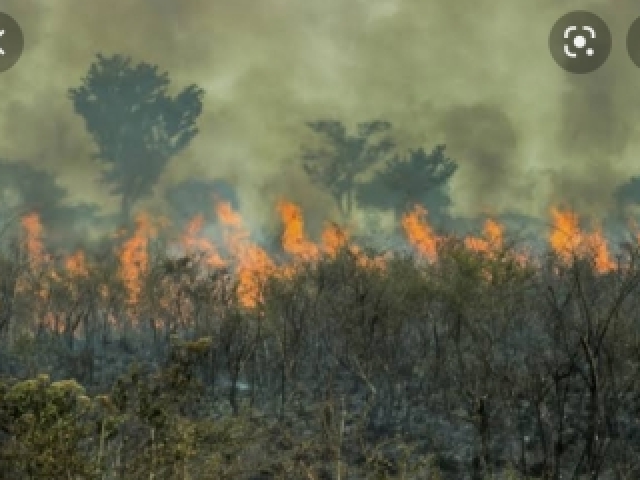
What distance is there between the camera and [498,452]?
30469 millimetres

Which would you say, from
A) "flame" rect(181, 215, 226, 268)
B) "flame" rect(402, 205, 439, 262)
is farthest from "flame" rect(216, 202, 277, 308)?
"flame" rect(402, 205, 439, 262)

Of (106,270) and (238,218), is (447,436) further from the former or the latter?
(238,218)

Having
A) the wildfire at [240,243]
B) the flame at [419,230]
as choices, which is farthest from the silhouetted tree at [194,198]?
the flame at [419,230]

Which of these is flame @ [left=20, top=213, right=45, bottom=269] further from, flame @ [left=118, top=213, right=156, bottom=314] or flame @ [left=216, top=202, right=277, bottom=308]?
flame @ [left=216, top=202, right=277, bottom=308]

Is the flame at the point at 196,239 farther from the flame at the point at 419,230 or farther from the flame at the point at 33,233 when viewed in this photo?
the flame at the point at 419,230

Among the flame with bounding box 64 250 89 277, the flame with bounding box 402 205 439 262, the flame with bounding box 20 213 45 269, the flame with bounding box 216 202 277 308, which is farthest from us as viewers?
the flame with bounding box 402 205 439 262

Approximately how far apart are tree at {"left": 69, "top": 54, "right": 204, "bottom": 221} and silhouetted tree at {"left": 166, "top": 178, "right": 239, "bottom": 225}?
9.43 meters

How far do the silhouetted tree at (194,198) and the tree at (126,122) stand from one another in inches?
371

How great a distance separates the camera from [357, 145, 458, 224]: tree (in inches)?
3243

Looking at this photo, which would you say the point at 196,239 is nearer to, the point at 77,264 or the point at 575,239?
the point at 77,264

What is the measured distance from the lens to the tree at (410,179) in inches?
3243

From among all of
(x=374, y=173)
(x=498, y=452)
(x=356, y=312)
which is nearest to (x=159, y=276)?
(x=356, y=312)

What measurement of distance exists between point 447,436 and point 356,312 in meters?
6.45

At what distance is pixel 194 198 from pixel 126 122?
16.1m
